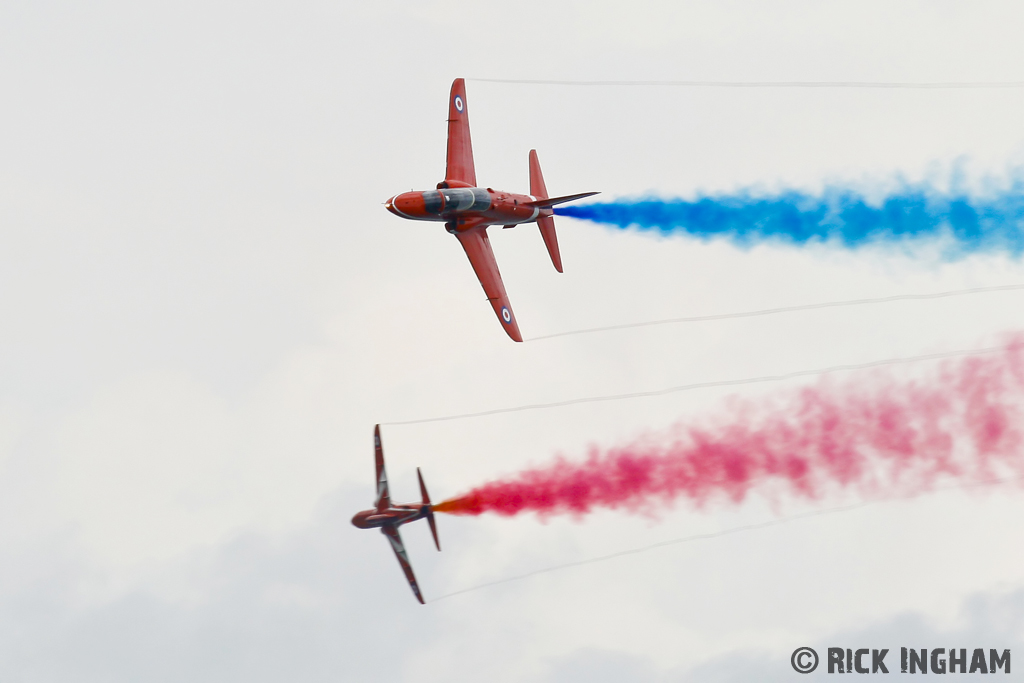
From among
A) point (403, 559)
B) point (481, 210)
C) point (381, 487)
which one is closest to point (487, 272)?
point (481, 210)

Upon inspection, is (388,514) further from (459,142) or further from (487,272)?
(459,142)

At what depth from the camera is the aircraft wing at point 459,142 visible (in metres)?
56.7

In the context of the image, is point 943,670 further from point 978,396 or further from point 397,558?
point 397,558

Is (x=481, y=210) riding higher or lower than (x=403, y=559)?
higher

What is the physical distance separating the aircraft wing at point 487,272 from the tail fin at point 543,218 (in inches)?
105

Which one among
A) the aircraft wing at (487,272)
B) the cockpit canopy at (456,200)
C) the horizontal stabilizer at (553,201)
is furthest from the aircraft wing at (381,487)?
the horizontal stabilizer at (553,201)

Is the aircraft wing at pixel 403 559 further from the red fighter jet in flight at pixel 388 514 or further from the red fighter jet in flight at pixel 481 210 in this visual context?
the red fighter jet in flight at pixel 481 210

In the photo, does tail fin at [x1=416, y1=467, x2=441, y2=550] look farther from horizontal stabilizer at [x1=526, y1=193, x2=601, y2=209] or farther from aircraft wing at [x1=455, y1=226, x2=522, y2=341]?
horizontal stabilizer at [x1=526, y1=193, x2=601, y2=209]

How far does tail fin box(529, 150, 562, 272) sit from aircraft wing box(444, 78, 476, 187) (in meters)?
Answer: 3.02

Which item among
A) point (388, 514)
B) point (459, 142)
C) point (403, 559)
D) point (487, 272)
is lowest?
point (403, 559)

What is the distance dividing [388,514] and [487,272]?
39.5 ft

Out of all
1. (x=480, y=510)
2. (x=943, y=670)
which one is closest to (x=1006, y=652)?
(x=943, y=670)

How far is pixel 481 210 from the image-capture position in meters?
54.6

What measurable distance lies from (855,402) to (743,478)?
5670 millimetres
